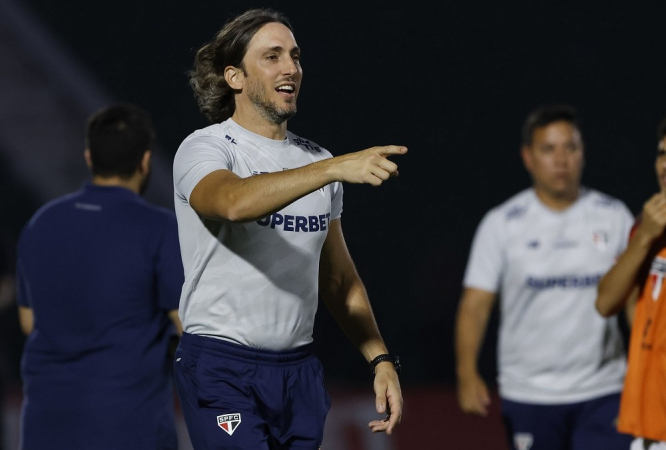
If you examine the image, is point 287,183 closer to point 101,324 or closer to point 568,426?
point 101,324

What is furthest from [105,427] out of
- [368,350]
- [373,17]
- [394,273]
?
[373,17]

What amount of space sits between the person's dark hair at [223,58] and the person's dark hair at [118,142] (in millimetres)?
730

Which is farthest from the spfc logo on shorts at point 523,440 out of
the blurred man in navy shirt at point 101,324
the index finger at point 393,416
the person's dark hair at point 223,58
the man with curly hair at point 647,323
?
the person's dark hair at point 223,58

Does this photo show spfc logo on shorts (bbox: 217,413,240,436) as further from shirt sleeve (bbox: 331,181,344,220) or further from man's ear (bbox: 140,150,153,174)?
man's ear (bbox: 140,150,153,174)

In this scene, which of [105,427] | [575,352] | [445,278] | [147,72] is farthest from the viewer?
[147,72]

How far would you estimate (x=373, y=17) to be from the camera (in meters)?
9.84

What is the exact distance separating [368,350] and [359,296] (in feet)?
0.58

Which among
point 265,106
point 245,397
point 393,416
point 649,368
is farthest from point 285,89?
point 649,368

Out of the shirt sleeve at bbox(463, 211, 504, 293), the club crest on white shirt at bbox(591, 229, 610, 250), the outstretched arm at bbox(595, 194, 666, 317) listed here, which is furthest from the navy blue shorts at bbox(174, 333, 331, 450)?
the club crest on white shirt at bbox(591, 229, 610, 250)

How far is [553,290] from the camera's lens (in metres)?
5.12

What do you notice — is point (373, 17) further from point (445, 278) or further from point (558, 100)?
point (445, 278)

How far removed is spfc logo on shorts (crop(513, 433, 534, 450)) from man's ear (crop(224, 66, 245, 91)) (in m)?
2.66

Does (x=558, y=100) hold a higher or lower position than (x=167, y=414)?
higher

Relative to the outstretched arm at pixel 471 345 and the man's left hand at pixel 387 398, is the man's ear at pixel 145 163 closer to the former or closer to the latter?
the man's left hand at pixel 387 398
